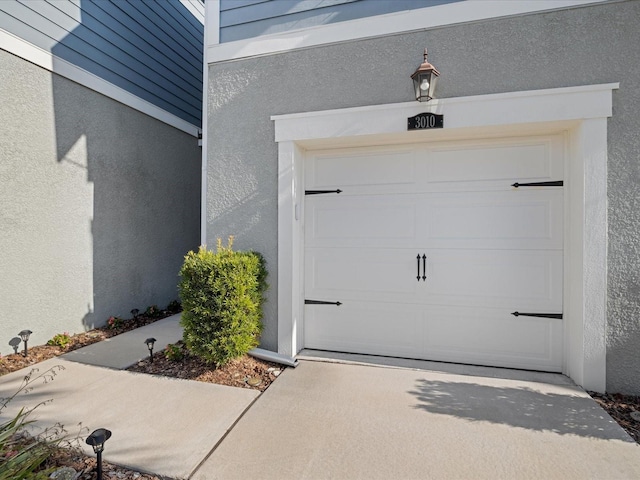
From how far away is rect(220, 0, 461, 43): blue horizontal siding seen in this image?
11.6ft

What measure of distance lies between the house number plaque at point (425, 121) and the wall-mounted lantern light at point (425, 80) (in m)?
0.16

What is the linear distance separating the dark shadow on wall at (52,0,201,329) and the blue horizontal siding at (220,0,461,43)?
2.31m

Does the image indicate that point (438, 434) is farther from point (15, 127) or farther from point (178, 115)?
point (178, 115)

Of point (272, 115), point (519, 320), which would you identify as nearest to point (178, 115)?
point (272, 115)

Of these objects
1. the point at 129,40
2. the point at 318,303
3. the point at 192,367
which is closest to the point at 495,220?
the point at 318,303

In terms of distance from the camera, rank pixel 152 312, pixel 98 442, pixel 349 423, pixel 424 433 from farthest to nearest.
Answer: pixel 152 312
pixel 349 423
pixel 424 433
pixel 98 442

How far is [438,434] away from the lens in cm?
239

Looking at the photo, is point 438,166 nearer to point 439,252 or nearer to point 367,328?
point 439,252

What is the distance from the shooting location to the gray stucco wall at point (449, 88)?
2.97m

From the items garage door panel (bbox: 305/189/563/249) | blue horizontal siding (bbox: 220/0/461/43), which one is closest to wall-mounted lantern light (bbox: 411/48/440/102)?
blue horizontal siding (bbox: 220/0/461/43)

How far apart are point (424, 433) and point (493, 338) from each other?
5.29ft

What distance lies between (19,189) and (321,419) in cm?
428

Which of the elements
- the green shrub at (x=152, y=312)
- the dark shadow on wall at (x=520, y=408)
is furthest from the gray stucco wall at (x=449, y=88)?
the green shrub at (x=152, y=312)

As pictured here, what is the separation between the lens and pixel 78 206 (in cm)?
455
